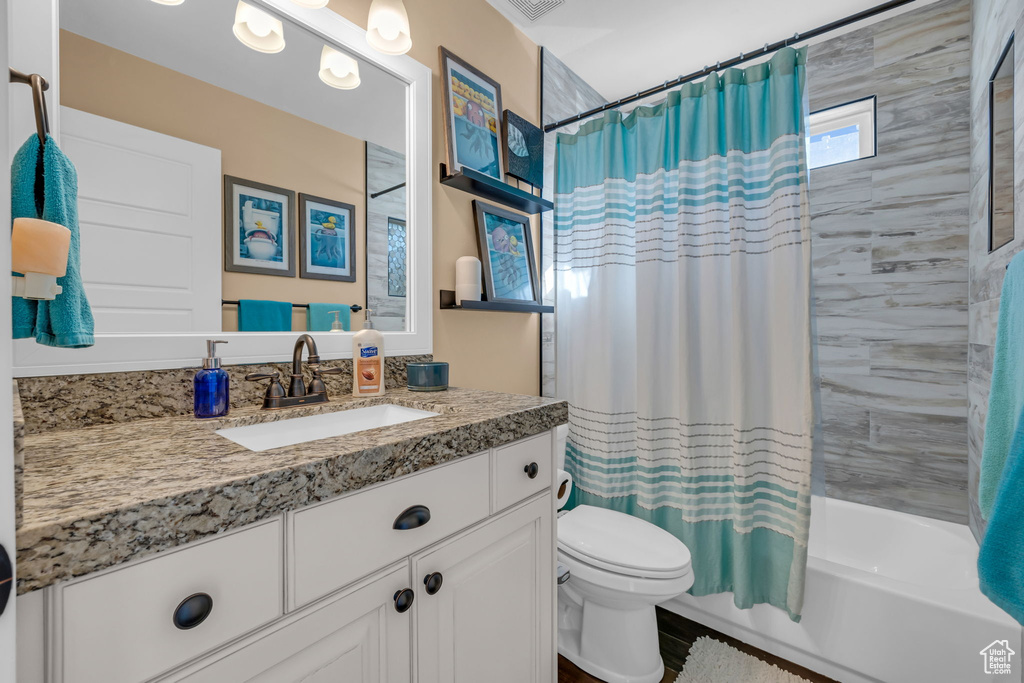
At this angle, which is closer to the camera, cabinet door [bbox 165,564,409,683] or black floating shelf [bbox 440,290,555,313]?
cabinet door [bbox 165,564,409,683]

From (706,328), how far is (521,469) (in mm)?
1031

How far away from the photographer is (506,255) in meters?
1.81

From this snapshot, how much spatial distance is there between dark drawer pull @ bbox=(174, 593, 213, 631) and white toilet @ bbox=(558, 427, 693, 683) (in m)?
1.14

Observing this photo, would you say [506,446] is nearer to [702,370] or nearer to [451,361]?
[451,361]

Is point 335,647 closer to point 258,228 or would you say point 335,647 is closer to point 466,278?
point 258,228

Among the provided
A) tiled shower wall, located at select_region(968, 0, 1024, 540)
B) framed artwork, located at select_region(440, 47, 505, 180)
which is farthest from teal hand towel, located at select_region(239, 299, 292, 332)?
tiled shower wall, located at select_region(968, 0, 1024, 540)

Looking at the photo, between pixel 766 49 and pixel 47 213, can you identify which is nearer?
pixel 47 213

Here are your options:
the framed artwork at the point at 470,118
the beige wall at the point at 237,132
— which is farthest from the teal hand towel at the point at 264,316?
the framed artwork at the point at 470,118

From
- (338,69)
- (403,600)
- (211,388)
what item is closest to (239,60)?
(338,69)

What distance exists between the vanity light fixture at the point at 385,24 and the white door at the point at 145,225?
2.00 ft

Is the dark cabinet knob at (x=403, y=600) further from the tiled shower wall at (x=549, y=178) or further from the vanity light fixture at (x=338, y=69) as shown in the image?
the tiled shower wall at (x=549, y=178)

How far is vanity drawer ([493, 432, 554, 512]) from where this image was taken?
931 mm

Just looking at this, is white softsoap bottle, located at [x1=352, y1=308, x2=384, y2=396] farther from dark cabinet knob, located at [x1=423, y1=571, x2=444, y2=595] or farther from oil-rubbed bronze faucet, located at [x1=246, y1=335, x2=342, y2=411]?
dark cabinet knob, located at [x1=423, y1=571, x2=444, y2=595]

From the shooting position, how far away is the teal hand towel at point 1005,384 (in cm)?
85
